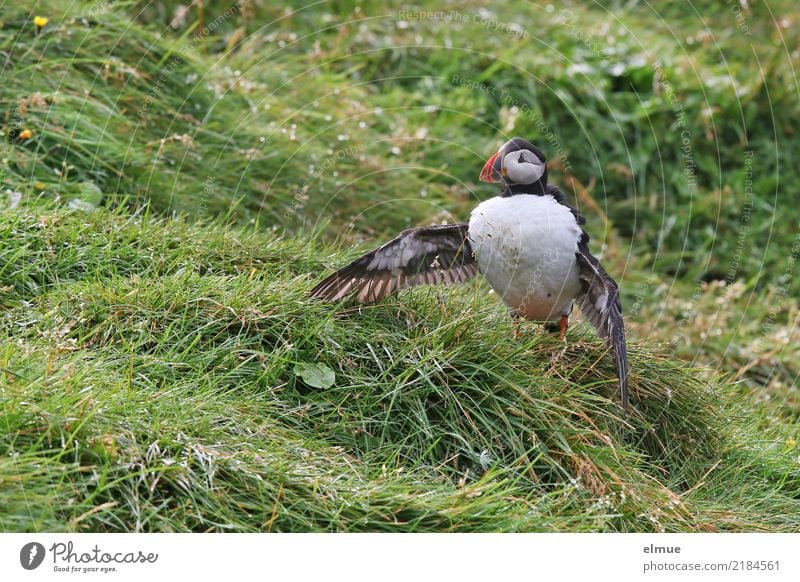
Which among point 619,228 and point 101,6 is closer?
point 101,6

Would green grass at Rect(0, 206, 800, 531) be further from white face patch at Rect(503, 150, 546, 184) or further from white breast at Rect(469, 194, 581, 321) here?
white face patch at Rect(503, 150, 546, 184)

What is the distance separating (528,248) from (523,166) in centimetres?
40

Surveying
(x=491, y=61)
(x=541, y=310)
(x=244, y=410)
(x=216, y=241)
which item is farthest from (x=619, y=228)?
(x=244, y=410)

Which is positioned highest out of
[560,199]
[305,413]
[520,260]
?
[560,199]

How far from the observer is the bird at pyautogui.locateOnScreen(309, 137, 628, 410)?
4055 mm

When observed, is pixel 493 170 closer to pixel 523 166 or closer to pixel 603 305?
pixel 523 166

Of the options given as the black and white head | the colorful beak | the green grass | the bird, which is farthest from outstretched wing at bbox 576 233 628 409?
the colorful beak

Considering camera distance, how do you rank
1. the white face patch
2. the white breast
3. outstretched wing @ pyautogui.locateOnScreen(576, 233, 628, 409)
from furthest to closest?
the white face patch
the white breast
outstretched wing @ pyautogui.locateOnScreen(576, 233, 628, 409)

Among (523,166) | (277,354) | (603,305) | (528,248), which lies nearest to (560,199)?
(523,166)

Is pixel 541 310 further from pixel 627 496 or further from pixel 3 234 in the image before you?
pixel 3 234

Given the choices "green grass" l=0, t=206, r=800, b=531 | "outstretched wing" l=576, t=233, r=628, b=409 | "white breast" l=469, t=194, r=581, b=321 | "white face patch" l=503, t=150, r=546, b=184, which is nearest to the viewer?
"green grass" l=0, t=206, r=800, b=531

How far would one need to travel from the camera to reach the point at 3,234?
4184 mm

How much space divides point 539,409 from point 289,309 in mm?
1115

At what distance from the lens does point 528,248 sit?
13.3ft
